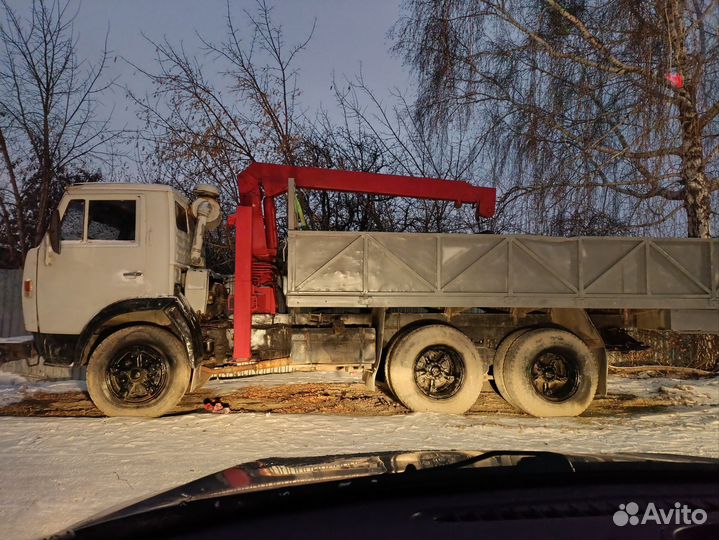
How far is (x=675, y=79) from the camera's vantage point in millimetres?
8992

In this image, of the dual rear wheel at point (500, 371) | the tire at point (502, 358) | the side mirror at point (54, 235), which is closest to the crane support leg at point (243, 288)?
the dual rear wheel at point (500, 371)

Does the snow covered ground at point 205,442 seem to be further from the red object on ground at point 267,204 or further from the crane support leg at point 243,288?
the red object on ground at point 267,204

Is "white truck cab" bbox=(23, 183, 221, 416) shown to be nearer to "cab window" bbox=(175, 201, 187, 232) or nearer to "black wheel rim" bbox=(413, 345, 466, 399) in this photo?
"cab window" bbox=(175, 201, 187, 232)

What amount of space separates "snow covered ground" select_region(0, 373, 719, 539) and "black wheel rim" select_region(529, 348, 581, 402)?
478mm

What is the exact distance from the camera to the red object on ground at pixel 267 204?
704 centimetres

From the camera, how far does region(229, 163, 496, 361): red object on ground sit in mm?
7039

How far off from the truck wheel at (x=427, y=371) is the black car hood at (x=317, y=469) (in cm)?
426

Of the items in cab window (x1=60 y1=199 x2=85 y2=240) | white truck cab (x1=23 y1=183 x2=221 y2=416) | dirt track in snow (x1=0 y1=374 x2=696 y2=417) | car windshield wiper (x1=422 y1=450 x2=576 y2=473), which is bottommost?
dirt track in snow (x1=0 y1=374 x2=696 y2=417)

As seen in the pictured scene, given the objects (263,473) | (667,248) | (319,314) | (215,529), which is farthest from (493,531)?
(667,248)

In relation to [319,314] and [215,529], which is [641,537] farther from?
[319,314]

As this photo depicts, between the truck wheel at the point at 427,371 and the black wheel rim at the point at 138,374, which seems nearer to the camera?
the black wheel rim at the point at 138,374

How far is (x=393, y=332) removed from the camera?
7.43m

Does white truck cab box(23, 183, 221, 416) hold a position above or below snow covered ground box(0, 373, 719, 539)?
above

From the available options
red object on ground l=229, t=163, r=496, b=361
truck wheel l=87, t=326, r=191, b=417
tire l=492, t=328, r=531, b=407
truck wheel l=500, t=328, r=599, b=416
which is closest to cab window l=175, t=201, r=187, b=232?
red object on ground l=229, t=163, r=496, b=361
